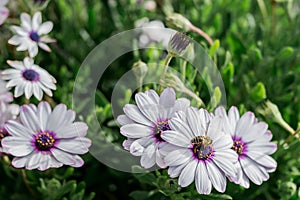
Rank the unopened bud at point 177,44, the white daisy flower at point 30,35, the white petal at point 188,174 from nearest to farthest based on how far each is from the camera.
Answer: the white petal at point 188,174 < the unopened bud at point 177,44 < the white daisy flower at point 30,35

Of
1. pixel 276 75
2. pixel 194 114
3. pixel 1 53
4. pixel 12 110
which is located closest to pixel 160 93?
pixel 194 114

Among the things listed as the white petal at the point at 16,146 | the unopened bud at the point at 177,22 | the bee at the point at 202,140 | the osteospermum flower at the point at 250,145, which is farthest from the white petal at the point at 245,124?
the white petal at the point at 16,146

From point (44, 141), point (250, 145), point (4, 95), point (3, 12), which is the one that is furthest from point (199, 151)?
point (3, 12)

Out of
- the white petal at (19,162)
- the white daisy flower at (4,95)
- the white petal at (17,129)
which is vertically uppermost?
the white daisy flower at (4,95)

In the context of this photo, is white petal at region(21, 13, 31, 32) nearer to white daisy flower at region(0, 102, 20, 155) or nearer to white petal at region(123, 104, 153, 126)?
white daisy flower at region(0, 102, 20, 155)

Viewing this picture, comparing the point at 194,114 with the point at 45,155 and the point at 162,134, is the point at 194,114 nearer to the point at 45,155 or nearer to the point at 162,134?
the point at 162,134

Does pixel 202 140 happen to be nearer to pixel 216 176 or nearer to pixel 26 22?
pixel 216 176

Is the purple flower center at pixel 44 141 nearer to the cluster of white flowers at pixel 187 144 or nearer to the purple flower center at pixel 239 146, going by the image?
the cluster of white flowers at pixel 187 144
